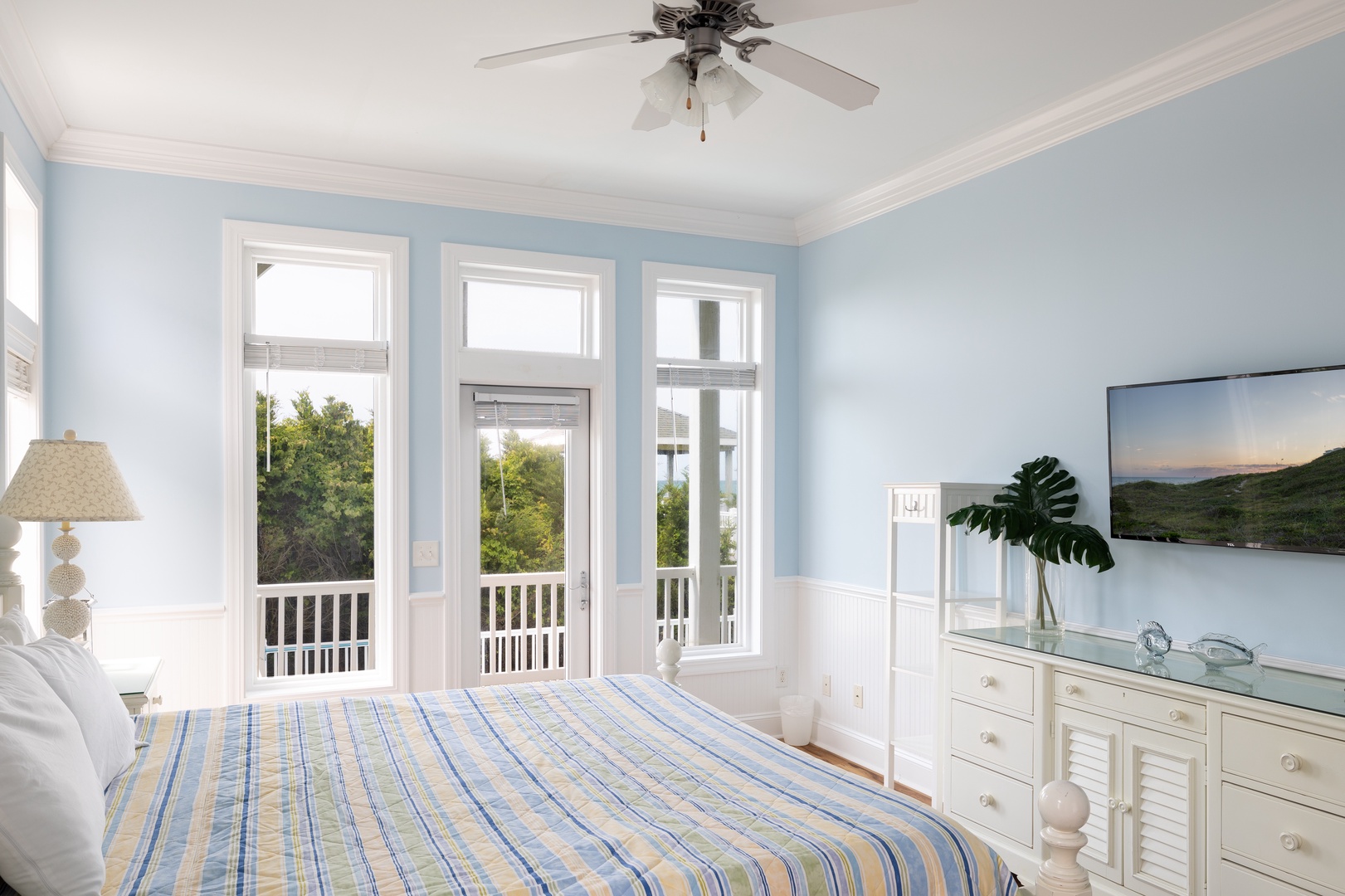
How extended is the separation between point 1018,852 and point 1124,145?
2.52 m

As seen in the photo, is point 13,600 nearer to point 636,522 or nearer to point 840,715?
point 636,522

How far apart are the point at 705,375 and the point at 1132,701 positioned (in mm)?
2801

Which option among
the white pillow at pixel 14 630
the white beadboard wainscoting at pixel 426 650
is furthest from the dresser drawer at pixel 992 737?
the white pillow at pixel 14 630

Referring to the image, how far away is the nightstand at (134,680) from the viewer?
Result: 2.88 m

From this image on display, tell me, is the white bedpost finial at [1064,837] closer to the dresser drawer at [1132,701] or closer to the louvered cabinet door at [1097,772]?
the dresser drawer at [1132,701]

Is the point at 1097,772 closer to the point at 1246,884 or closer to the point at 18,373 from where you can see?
the point at 1246,884

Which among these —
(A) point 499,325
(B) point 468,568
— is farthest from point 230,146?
(B) point 468,568

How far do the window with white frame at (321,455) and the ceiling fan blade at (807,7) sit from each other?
8.21 ft

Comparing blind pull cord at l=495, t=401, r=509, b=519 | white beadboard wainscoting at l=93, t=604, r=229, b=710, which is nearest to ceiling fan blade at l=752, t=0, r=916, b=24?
blind pull cord at l=495, t=401, r=509, b=519

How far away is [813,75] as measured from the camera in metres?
2.43

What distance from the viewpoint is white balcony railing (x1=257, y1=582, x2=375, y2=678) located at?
13.5ft

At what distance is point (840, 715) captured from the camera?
4711 mm

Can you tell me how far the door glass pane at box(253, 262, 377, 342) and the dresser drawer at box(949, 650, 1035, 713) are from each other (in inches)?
118

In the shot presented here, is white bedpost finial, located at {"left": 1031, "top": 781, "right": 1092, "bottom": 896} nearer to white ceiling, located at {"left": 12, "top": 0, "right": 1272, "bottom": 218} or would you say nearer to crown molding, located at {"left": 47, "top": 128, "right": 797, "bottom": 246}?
white ceiling, located at {"left": 12, "top": 0, "right": 1272, "bottom": 218}
